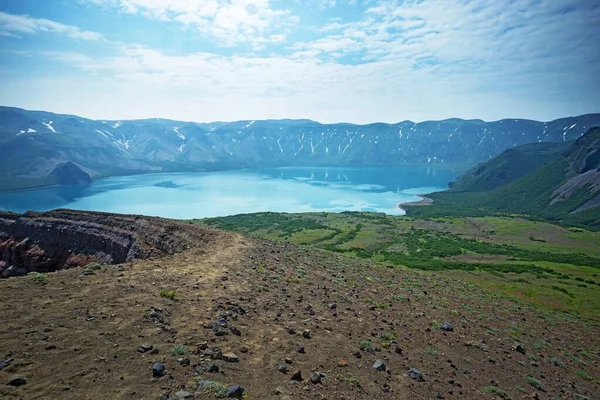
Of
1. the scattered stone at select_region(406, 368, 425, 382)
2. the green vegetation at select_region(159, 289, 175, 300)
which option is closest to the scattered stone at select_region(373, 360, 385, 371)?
the scattered stone at select_region(406, 368, 425, 382)

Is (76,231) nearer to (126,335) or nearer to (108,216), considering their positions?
(108,216)

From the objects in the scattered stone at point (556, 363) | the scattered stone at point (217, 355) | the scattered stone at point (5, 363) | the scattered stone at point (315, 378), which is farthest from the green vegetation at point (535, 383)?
the scattered stone at point (5, 363)

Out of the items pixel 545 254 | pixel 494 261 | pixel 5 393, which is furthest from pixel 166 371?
pixel 545 254

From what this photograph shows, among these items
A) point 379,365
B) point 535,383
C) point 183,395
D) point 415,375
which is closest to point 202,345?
point 183,395

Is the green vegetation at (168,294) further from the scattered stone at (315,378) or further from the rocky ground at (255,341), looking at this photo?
the scattered stone at (315,378)

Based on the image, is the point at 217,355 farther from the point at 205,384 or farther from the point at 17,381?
the point at 17,381
